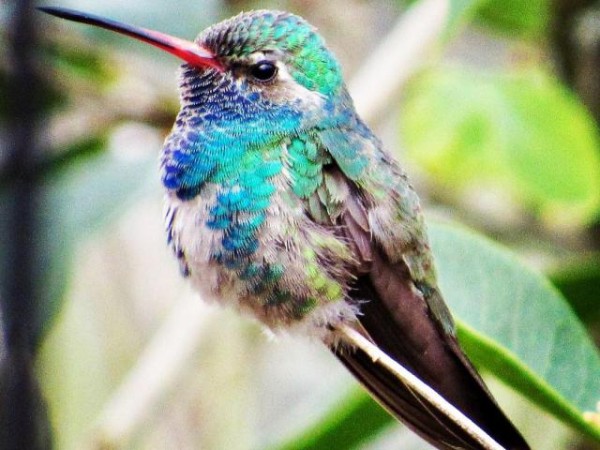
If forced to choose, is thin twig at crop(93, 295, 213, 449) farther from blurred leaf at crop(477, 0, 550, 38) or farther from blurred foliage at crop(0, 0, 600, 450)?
blurred leaf at crop(477, 0, 550, 38)

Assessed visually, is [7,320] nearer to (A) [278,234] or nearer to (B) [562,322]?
(A) [278,234]

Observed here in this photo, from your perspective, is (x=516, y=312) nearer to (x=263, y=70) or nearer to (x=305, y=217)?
(x=305, y=217)

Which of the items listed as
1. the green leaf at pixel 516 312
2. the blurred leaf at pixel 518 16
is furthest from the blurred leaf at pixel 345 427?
the blurred leaf at pixel 518 16

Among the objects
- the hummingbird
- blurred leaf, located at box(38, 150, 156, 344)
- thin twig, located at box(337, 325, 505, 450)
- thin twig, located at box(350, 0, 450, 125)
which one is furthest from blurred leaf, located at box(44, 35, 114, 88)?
thin twig, located at box(337, 325, 505, 450)

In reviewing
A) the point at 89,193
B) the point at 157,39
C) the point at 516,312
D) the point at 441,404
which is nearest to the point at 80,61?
the point at 89,193

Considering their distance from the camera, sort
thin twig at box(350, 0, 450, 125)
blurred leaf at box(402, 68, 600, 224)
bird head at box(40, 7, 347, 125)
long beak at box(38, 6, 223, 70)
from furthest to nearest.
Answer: blurred leaf at box(402, 68, 600, 224) < thin twig at box(350, 0, 450, 125) < bird head at box(40, 7, 347, 125) < long beak at box(38, 6, 223, 70)

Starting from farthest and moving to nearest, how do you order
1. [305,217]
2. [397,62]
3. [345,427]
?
[397,62]
[345,427]
[305,217]
